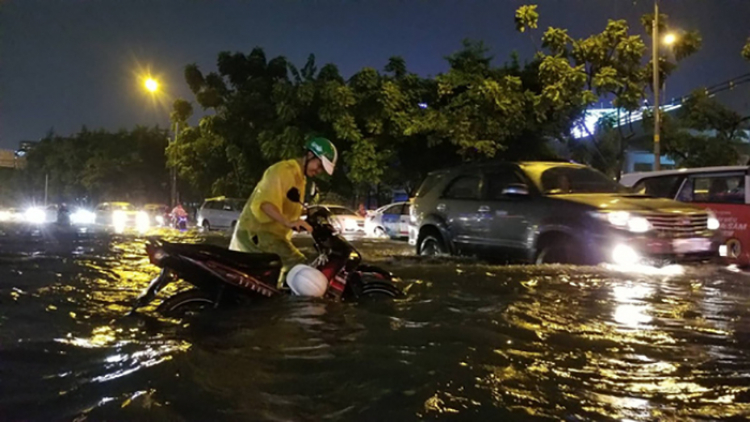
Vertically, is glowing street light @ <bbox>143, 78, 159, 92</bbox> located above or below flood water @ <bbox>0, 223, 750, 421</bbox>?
above

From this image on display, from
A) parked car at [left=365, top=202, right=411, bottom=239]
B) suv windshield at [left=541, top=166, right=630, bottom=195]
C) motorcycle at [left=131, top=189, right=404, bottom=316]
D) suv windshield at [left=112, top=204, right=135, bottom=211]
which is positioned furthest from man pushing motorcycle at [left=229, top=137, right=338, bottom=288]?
suv windshield at [left=112, top=204, right=135, bottom=211]

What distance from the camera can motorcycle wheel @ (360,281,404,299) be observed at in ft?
20.5

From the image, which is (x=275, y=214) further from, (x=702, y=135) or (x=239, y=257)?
(x=702, y=135)

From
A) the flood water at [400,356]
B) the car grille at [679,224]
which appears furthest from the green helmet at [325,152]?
the car grille at [679,224]

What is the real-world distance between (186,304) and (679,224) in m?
5.53

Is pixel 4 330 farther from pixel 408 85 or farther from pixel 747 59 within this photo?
pixel 408 85

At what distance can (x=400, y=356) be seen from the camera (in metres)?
4.16

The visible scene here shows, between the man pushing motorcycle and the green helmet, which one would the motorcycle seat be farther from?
the green helmet

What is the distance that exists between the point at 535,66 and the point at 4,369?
20288 mm

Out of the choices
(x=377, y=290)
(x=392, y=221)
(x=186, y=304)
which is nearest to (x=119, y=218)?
(x=392, y=221)

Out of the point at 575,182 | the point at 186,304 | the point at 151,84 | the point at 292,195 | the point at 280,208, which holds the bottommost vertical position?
the point at 186,304

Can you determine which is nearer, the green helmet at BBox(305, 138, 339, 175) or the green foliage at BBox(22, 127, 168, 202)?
the green helmet at BBox(305, 138, 339, 175)

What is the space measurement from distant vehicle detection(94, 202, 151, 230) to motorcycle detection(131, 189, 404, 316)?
95.9 feet

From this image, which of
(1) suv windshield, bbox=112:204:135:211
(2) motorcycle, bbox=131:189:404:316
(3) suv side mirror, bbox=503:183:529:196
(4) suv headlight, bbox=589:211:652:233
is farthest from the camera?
(1) suv windshield, bbox=112:204:135:211
